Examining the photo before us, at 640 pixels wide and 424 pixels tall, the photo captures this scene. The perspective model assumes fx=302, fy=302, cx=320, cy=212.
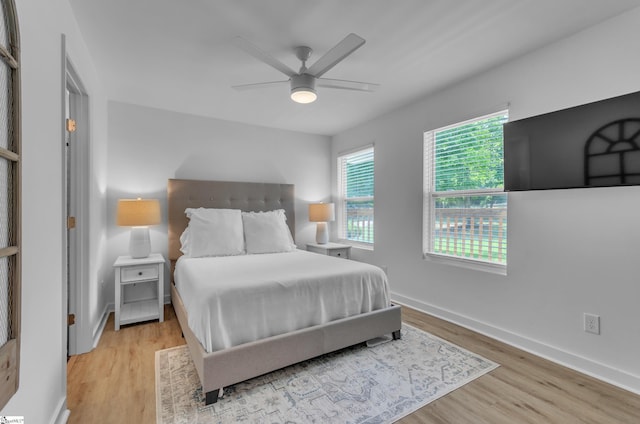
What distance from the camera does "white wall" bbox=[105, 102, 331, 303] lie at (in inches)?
140

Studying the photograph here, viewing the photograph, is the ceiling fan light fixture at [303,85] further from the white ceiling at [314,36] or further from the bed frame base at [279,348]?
the bed frame base at [279,348]

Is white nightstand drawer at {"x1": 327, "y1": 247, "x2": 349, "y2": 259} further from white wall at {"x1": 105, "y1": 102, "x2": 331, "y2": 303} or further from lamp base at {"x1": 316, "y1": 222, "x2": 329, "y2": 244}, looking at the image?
white wall at {"x1": 105, "y1": 102, "x2": 331, "y2": 303}

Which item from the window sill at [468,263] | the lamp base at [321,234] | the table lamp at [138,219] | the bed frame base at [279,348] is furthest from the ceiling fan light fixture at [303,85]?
the lamp base at [321,234]

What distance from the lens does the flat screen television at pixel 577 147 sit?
194 centimetres

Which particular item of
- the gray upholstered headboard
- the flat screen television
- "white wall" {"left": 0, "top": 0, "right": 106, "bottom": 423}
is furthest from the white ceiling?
the gray upholstered headboard

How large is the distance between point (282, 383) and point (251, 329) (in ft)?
1.41

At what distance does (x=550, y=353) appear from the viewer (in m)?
2.38

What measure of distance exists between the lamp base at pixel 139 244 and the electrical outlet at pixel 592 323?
399 centimetres

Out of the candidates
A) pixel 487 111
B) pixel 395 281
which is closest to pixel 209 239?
pixel 395 281


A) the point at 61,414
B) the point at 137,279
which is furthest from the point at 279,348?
the point at 137,279

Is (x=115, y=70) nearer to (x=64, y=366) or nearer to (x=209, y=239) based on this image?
(x=209, y=239)

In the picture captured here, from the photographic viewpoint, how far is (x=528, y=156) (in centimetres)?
244

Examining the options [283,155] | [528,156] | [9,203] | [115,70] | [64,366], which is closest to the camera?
[9,203]

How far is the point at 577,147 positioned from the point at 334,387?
2408 mm
